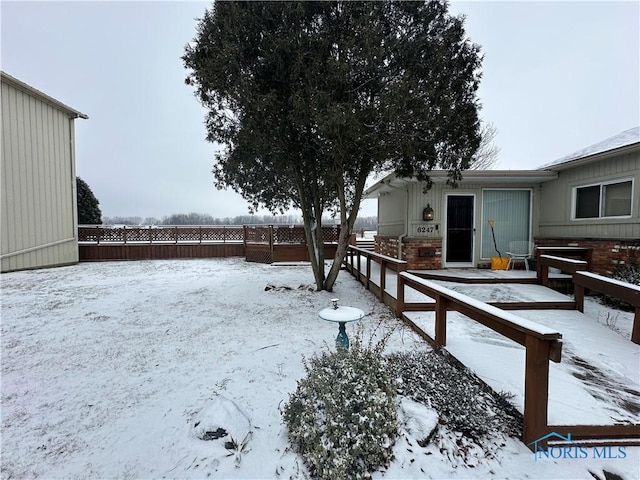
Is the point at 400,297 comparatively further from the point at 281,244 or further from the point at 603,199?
the point at 281,244

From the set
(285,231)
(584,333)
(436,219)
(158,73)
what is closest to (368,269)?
(436,219)

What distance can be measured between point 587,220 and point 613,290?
141 inches

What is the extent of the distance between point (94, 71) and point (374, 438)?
16.9 m

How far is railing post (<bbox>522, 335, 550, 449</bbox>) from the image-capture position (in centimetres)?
170

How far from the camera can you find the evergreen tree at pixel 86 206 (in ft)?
40.3

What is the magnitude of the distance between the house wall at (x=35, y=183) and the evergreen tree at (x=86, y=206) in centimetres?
291

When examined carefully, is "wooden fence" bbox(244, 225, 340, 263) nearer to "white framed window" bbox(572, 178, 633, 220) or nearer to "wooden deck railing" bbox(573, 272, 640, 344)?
"white framed window" bbox(572, 178, 633, 220)

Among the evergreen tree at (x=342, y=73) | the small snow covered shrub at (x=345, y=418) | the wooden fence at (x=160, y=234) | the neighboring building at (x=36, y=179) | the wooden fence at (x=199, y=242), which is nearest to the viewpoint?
the small snow covered shrub at (x=345, y=418)

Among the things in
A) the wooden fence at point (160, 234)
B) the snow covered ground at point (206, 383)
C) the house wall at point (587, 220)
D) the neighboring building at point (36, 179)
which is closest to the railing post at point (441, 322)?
the snow covered ground at point (206, 383)

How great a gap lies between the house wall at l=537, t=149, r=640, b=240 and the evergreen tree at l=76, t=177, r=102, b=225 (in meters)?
17.6

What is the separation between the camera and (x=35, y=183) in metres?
8.41

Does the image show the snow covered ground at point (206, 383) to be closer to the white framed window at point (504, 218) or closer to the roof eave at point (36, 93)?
the white framed window at point (504, 218)

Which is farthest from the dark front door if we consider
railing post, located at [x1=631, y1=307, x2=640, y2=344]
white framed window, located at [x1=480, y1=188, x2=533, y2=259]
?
railing post, located at [x1=631, y1=307, x2=640, y2=344]

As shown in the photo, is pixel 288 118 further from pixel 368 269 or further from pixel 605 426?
pixel 605 426
